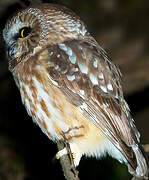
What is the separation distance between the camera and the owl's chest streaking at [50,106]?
3.41 meters

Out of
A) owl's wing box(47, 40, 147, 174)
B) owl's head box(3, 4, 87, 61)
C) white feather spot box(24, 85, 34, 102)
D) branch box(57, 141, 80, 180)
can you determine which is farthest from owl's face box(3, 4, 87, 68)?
branch box(57, 141, 80, 180)

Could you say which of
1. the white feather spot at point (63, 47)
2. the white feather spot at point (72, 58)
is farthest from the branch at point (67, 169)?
the white feather spot at point (63, 47)

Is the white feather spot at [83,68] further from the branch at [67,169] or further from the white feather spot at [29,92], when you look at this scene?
the branch at [67,169]

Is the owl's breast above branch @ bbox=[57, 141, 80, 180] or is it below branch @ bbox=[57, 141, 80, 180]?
above

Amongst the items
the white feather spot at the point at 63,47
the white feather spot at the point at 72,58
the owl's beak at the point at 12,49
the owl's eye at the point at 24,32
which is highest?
the owl's eye at the point at 24,32

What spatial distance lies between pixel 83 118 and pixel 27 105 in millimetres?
476

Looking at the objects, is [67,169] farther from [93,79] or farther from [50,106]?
[93,79]

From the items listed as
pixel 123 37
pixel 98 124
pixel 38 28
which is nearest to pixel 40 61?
pixel 38 28

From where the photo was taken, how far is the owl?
3.41 meters

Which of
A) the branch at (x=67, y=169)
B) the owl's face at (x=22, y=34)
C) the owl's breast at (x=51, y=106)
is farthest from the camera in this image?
the owl's face at (x=22, y=34)

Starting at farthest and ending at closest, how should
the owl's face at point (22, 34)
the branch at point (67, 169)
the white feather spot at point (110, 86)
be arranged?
the owl's face at point (22, 34), the white feather spot at point (110, 86), the branch at point (67, 169)

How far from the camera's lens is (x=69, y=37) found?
12.3 ft

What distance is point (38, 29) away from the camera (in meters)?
3.71

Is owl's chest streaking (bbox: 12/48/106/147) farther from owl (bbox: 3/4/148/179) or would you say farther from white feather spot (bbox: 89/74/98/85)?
white feather spot (bbox: 89/74/98/85)
